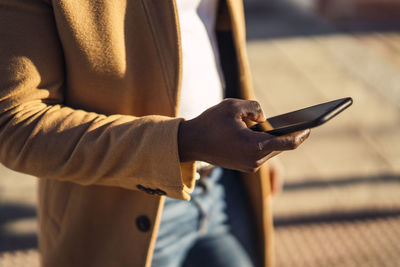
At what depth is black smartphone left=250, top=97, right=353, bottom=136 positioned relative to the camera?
2.95 feet

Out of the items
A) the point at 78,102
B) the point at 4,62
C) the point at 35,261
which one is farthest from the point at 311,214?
the point at 4,62

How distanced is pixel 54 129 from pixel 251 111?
0.47 meters

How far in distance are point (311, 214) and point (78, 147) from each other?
2.44m

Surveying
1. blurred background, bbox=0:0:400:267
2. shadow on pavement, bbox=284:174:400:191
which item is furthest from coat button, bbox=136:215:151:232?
shadow on pavement, bbox=284:174:400:191

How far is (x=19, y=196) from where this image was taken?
3229 millimetres

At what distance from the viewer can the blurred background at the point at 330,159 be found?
288 cm

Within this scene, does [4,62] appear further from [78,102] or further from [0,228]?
[0,228]

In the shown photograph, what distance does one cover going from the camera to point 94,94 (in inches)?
45.1

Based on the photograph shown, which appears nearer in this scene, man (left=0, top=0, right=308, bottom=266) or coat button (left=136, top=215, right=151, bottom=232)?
man (left=0, top=0, right=308, bottom=266)

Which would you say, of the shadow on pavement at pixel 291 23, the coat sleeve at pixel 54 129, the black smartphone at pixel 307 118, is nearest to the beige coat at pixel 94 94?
the coat sleeve at pixel 54 129

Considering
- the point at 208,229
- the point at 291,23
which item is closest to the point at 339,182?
the point at 208,229

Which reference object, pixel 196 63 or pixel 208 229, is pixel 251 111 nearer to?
pixel 196 63

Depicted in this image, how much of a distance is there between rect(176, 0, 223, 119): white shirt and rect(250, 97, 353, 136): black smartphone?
1.12 ft

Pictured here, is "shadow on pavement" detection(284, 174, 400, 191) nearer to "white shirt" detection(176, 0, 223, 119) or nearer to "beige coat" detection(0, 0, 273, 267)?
"white shirt" detection(176, 0, 223, 119)
